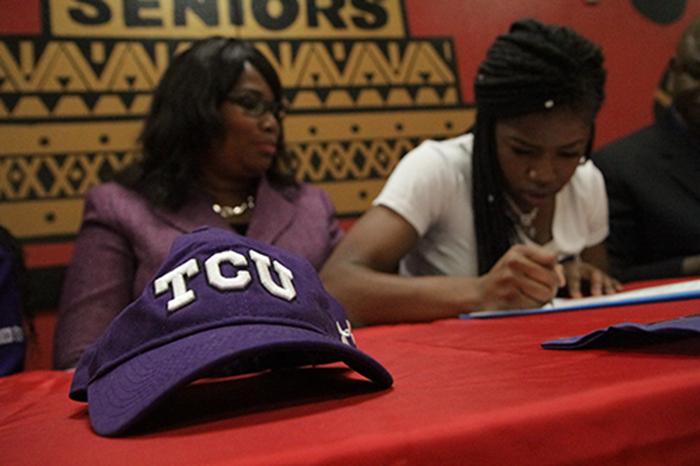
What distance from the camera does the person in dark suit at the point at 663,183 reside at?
187 cm

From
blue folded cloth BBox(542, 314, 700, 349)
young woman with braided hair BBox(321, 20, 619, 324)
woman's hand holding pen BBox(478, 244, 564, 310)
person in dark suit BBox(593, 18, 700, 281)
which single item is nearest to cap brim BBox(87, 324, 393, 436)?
blue folded cloth BBox(542, 314, 700, 349)

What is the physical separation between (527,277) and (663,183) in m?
0.96

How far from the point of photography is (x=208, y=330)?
490mm

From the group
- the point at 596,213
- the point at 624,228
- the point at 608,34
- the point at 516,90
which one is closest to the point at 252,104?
the point at 516,90

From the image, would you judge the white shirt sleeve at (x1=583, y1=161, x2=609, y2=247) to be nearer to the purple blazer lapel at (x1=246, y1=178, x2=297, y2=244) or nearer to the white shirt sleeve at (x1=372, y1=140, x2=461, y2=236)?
the white shirt sleeve at (x1=372, y1=140, x2=461, y2=236)

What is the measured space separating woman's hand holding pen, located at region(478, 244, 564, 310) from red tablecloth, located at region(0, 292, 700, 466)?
0.50m

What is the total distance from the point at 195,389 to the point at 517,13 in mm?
2397

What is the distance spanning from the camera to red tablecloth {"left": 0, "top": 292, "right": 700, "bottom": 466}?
41cm

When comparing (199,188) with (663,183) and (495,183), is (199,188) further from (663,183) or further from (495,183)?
(663,183)

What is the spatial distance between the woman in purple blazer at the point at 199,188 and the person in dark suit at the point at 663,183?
74 centimetres

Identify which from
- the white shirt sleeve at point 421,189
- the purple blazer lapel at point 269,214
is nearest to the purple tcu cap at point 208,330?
the white shirt sleeve at point 421,189

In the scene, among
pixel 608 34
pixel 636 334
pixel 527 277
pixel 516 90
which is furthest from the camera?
pixel 608 34

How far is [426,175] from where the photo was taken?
57.3 inches

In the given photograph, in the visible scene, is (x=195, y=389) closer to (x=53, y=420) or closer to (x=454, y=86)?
(x=53, y=420)
